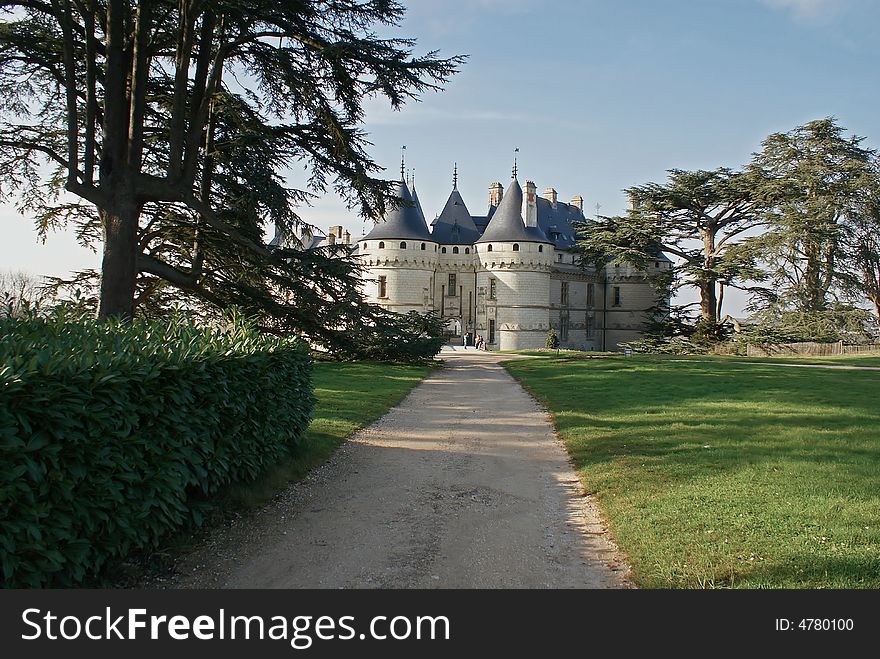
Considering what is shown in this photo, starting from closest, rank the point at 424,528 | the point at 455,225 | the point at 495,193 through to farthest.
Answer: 1. the point at 424,528
2. the point at 455,225
3. the point at 495,193

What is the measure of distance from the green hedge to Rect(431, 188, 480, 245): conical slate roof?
39.3 m

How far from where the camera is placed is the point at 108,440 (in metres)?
3.53

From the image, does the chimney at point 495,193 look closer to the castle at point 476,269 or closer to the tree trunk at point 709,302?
the castle at point 476,269

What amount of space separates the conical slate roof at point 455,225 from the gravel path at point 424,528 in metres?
36.7

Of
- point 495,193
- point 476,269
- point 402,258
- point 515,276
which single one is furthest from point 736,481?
point 495,193

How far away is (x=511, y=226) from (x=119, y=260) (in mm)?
32016

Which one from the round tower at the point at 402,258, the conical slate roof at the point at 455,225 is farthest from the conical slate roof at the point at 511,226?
the round tower at the point at 402,258

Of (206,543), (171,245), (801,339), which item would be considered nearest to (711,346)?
(801,339)

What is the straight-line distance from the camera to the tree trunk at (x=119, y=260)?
11.8m

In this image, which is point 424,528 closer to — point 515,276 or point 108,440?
point 108,440

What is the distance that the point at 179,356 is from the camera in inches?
173
